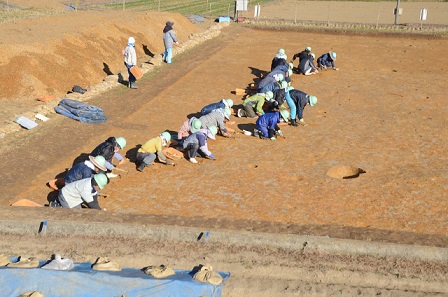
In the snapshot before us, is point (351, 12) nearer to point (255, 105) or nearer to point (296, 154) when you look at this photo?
point (255, 105)

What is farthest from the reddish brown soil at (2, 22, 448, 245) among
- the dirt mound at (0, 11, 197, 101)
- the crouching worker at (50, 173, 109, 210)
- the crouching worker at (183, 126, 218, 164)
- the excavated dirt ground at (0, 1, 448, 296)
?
the dirt mound at (0, 11, 197, 101)

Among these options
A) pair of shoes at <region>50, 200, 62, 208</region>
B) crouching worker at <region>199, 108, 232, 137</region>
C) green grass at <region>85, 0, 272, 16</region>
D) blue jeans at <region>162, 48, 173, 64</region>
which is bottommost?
pair of shoes at <region>50, 200, 62, 208</region>

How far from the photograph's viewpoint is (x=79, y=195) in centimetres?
1307

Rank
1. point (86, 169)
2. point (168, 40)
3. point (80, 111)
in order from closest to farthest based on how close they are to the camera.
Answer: point (86, 169) < point (80, 111) < point (168, 40)

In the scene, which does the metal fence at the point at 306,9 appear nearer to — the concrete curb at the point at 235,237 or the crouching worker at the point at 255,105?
the crouching worker at the point at 255,105

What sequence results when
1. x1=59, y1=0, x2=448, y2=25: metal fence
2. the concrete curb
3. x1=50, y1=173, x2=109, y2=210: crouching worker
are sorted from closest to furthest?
1. the concrete curb
2. x1=50, y1=173, x2=109, y2=210: crouching worker
3. x1=59, y1=0, x2=448, y2=25: metal fence

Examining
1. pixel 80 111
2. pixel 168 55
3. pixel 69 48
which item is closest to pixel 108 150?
pixel 80 111

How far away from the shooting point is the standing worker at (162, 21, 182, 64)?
26.1 m

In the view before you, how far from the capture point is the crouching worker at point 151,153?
15445 millimetres

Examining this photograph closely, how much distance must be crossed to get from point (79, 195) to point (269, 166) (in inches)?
194

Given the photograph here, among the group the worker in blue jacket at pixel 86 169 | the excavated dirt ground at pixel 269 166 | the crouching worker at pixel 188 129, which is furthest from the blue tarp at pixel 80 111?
the worker in blue jacket at pixel 86 169

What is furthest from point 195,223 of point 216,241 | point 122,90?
point 122,90

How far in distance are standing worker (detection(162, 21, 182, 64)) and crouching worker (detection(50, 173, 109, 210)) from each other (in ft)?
45.6

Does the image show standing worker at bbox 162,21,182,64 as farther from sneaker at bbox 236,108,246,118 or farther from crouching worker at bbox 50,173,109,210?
crouching worker at bbox 50,173,109,210
